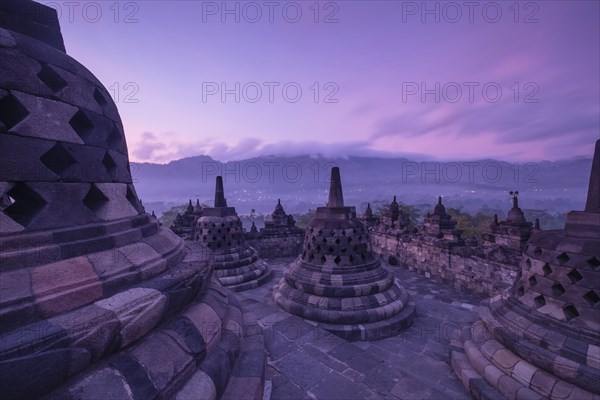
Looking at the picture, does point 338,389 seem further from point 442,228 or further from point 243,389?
point 442,228

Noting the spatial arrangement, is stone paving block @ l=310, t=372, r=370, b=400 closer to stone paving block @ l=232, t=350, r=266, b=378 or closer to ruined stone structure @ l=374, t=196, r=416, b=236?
stone paving block @ l=232, t=350, r=266, b=378

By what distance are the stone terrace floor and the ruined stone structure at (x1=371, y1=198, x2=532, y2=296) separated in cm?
209

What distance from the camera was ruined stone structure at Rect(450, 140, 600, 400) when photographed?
352 cm

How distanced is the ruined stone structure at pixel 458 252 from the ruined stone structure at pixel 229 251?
244 inches

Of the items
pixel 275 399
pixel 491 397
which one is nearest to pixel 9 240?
pixel 275 399

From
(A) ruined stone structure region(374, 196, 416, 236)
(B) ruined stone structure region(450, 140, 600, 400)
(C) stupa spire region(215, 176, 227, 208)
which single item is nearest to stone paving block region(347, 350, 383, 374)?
(B) ruined stone structure region(450, 140, 600, 400)

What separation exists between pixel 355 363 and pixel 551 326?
9.31 feet

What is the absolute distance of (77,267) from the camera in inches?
79.2

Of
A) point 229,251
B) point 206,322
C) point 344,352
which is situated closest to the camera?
point 206,322

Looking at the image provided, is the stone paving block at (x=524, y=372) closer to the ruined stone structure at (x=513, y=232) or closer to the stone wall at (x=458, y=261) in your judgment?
the stone wall at (x=458, y=261)

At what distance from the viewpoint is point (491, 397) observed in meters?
3.88

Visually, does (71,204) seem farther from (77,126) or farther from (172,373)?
(172,373)

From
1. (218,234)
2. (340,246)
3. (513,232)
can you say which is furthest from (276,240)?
(513,232)

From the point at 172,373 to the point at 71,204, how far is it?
5.10 feet
